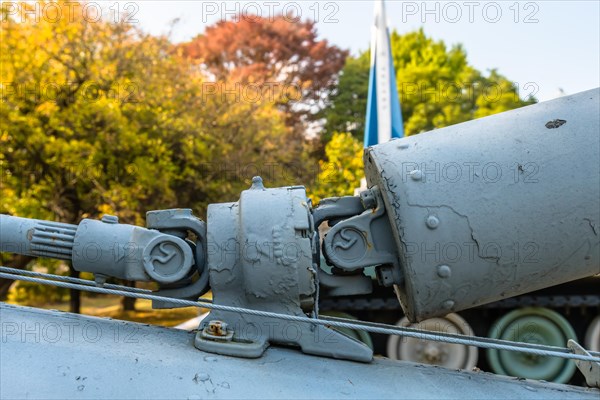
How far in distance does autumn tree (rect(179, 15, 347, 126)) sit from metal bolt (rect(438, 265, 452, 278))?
19938 mm

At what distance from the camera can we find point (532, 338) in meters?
5.85

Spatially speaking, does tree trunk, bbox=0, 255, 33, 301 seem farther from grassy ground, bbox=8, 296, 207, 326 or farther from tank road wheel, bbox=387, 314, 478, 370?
tank road wheel, bbox=387, 314, 478, 370

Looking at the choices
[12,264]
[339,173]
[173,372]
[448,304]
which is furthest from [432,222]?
[339,173]

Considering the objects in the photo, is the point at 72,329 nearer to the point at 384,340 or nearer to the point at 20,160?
the point at 384,340

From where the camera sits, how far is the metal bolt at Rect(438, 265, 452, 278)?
2.17 m

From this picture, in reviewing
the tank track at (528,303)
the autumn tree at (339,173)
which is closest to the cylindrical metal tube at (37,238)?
the tank track at (528,303)

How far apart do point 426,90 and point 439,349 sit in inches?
773

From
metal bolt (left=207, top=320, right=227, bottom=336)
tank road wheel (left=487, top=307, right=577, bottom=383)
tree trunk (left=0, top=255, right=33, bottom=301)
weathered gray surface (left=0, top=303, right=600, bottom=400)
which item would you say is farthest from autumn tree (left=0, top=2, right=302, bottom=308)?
metal bolt (left=207, top=320, right=227, bottom=336)

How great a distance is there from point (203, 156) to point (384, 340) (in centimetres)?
770

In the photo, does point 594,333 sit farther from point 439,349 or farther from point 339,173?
point 339,173

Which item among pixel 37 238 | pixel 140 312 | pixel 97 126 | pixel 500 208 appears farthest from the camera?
pixel 140 312

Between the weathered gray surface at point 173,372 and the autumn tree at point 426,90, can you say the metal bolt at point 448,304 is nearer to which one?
the weathered gray surface at point 173,372

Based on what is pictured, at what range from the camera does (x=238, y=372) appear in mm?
2029

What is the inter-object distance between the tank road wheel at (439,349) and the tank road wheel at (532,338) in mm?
276
